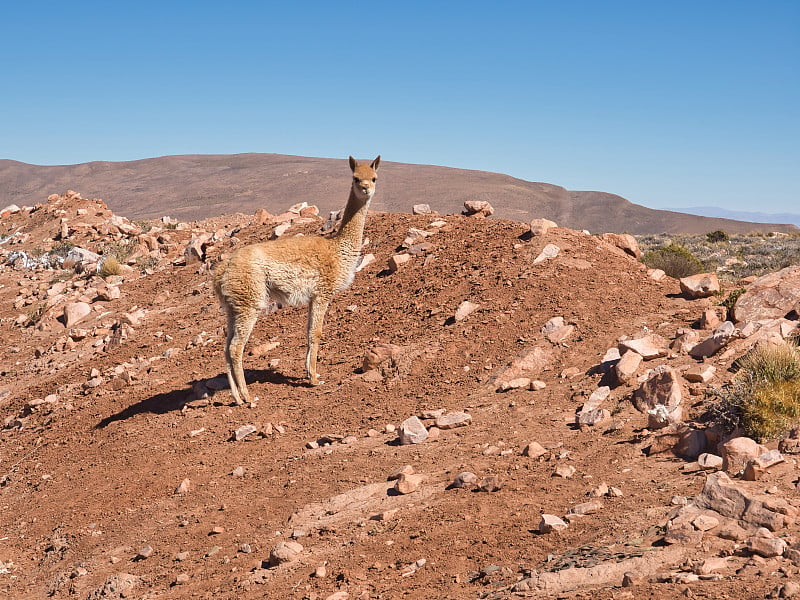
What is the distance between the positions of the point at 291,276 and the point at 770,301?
6.65 m

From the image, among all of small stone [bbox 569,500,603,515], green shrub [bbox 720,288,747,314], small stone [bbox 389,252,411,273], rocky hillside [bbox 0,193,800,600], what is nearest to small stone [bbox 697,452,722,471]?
rocky hillside [bbox 0,193,800,600]

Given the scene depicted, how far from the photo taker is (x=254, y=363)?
40.5 feet

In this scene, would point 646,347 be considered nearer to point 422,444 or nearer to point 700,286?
point 700,286

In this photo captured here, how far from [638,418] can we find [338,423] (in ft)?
12.7

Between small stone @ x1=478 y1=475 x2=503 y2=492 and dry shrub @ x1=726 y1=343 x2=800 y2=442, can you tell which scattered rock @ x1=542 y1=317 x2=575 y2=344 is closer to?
dry shrub @ x1=726 y1=343 x2=800 y2=442

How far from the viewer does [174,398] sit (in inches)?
464

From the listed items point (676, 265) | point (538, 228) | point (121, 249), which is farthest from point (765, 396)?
point (121, 249)

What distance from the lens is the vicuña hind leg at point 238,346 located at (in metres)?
10.7

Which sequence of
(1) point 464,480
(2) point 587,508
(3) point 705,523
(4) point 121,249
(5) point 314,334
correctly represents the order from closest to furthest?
(3) point 705,523 < (2) point 587,508 < (1) point 464,480 < (5) point 314,334 < (4) point 121,249

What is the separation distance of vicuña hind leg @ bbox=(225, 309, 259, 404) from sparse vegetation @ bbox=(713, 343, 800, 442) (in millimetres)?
6215

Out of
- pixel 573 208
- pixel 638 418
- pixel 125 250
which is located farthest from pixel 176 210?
pixel 638 418

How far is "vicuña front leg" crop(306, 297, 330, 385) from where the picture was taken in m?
11.2

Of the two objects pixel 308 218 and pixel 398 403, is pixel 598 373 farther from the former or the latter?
pixel 308 218

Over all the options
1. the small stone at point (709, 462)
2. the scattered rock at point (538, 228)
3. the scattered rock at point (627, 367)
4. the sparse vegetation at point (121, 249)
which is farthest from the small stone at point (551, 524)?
the sparse vegetation at point (121, 249)
